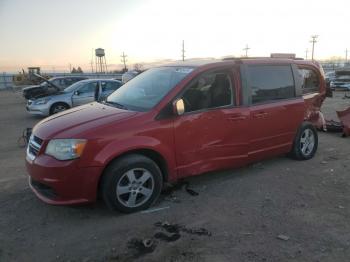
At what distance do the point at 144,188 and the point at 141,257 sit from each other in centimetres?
117

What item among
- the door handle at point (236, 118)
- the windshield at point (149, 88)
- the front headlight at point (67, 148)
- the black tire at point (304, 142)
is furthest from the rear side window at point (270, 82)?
the front headlight at point (67, 148)

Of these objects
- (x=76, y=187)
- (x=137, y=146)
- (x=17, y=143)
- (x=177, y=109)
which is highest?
(x=177, y=109)

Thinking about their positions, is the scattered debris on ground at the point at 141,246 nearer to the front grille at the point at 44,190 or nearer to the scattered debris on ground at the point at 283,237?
the front grille at the point at 44,190

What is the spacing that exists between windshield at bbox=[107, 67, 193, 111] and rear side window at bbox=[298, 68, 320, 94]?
2604 mm

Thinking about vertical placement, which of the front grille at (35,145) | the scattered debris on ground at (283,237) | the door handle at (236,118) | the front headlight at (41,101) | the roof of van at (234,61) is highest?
the roof of van at (234,61)

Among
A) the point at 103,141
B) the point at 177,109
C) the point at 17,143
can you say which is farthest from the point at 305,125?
the point at 17,143

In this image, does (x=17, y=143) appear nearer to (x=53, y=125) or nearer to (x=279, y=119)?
(x=53, y=125)

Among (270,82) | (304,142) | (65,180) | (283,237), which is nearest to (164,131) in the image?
(65,180)

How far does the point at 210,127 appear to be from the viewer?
5082 mm

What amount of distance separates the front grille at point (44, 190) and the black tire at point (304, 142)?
165 inches

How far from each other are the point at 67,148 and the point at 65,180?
A: 35 centimetres

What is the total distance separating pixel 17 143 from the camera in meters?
9.03

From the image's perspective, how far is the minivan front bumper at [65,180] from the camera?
414cm

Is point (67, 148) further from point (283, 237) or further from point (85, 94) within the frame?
point (85, 94)
